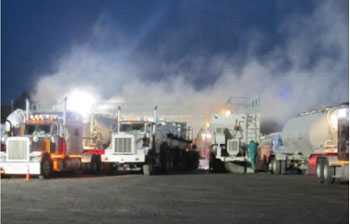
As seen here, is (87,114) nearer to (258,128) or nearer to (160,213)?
(258,128)

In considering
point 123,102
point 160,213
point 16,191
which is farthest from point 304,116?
point 160,213

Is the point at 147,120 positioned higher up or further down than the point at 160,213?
higher up

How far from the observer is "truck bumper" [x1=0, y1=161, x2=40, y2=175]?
23750mm

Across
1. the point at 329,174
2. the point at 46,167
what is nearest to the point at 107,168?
the point at 46,167

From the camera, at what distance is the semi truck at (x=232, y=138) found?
35062mm

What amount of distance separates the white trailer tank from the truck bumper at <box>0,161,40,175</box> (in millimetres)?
11213

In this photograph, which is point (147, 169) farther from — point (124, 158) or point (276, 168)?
point (276, 168)

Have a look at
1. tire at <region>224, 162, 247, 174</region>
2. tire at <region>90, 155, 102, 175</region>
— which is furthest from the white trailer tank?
tire at <region>90, 155, 102, 175</region>

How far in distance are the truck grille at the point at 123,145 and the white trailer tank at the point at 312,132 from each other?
7.89 meters

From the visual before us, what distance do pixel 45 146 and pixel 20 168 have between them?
1.73 m

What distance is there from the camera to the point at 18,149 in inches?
949

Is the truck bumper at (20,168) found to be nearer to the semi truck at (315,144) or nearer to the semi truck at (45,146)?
the semi truck at (45,146)

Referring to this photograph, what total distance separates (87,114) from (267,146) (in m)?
12.5

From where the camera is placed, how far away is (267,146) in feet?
124
